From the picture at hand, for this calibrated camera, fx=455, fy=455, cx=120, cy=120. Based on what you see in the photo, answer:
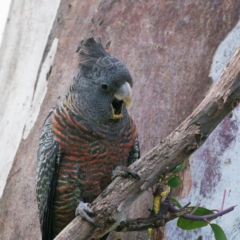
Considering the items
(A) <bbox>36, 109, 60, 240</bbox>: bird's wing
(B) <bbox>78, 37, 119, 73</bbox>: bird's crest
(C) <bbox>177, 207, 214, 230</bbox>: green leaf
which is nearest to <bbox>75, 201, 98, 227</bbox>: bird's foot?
(A) <bbox>36, 109, 60, 240</bbox>: bird's wing

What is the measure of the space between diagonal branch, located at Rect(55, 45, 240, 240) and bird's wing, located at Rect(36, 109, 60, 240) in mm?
580

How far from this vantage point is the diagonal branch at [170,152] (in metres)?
2.75

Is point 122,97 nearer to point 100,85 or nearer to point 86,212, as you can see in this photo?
point 100,85

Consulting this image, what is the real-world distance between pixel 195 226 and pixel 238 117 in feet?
3.73

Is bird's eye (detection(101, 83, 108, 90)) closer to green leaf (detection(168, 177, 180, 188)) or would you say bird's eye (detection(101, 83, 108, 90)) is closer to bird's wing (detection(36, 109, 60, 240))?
bird's wing (detection(36, 109, 60, 240))

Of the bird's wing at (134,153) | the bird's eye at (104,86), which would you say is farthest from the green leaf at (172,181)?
the bird's eye at (104,86)

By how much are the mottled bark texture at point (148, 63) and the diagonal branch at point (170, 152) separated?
801 mm

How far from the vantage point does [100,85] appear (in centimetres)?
344

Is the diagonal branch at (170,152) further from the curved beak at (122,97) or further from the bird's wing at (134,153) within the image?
the bird's wing at (134,153)

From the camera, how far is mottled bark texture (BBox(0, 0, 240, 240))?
395cm

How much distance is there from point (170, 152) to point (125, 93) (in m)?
0.65

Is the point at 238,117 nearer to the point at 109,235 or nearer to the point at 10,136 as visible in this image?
the point at 109,235

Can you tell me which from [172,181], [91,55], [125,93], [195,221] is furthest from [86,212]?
[91,55]

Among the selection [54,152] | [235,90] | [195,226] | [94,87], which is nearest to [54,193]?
[54,152]
